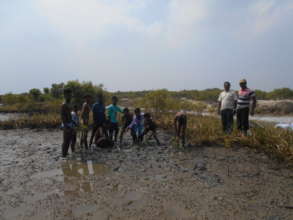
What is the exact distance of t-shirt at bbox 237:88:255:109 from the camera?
233 inches

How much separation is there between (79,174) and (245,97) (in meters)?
4.99

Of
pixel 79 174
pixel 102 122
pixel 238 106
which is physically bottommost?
pixel 79 174

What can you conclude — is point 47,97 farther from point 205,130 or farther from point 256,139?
point 256,139

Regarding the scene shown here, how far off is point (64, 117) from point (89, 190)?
7.96 ft

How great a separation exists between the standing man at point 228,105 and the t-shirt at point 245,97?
0.29m

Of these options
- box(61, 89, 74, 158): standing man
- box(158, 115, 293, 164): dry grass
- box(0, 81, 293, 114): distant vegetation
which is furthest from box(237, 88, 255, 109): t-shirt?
box(0, 81, 293, 114): distant vegetation

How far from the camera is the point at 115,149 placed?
6590mm

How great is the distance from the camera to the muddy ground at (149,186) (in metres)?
2.99

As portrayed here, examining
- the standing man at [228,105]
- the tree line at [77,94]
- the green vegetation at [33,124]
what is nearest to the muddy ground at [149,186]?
the standing man at [228,105]

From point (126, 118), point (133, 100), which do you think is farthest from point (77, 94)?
point (126, 118)

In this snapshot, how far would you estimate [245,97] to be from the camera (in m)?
5.97

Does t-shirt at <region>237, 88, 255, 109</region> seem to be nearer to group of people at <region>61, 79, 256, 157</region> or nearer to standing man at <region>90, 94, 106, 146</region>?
group of people at <region>61, 79, 256, 157</region>

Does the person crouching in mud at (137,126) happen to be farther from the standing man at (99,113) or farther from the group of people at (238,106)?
the group of people at (238,106)

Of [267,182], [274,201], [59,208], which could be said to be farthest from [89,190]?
[267,182]
